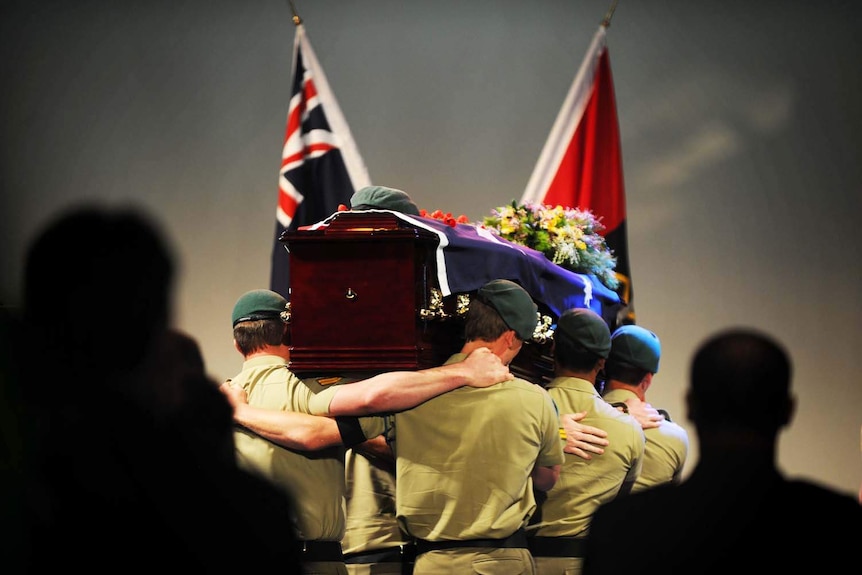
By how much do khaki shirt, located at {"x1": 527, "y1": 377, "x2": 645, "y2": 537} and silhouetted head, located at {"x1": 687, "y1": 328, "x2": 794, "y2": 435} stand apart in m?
1.83

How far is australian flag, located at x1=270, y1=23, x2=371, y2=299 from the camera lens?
4949mm

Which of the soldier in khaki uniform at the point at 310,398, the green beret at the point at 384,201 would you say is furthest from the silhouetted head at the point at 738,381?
the green beret at the point at 384,201

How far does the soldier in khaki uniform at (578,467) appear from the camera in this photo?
337 cm

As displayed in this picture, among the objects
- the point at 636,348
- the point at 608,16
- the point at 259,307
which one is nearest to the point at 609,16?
the point at 608,16

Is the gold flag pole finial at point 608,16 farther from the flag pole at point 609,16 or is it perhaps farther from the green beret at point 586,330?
the green beret at point 586,330

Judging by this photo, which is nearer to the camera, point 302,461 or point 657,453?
point 302,461

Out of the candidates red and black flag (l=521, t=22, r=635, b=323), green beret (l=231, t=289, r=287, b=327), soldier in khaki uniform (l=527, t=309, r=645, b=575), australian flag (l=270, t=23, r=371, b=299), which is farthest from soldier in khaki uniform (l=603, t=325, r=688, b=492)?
australian flag (l=270, t=23, r=371, b=299)

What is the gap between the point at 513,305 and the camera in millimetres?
2941

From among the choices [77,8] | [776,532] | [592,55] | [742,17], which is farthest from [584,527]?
[77,8]

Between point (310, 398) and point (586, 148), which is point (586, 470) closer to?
point (310, 398)

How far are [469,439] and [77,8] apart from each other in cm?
336

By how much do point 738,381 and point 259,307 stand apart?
1.92m

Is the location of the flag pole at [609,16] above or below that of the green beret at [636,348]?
above

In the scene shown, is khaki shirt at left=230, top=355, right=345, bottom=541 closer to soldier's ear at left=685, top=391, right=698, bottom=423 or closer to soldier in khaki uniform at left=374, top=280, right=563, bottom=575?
soldier in khaki uniform at left=374, top=280, right=563, bottom=575
